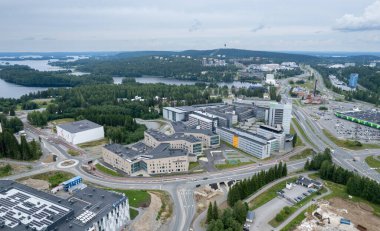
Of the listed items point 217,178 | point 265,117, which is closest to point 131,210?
point 217,178

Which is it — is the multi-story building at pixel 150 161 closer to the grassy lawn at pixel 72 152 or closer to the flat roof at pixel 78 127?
the grassy lawn at pixel 72 152

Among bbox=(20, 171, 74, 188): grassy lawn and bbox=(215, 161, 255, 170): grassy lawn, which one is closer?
bbox=(20, 171, 74, 188): grassy lawn

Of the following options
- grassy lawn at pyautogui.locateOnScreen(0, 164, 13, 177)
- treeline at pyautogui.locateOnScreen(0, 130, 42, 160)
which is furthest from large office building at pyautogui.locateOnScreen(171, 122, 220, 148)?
grassy lawn at pyautogui.locateOnScreen(0, 164, 13, 177)

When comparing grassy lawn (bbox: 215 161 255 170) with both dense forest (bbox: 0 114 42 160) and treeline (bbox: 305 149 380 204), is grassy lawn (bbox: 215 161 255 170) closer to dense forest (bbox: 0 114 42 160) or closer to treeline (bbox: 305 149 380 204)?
treeline (bbox: 305 149 380 204)

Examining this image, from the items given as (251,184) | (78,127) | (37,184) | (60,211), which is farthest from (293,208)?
(78,127)

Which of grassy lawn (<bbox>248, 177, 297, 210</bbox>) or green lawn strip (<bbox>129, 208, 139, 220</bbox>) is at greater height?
A: grassy lawn (<bbox>248, 177, 297, 210</bbox>)
